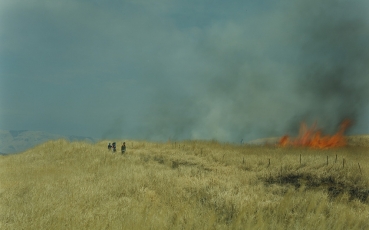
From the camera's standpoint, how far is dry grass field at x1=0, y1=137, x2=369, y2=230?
8.32 metres

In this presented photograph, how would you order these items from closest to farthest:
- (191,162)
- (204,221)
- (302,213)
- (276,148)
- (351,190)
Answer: (204,221) < (302,213) < (351,190) < (191,162) < (276,148)

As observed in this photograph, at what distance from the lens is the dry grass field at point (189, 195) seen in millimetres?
8320

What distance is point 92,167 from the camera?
1842 cm

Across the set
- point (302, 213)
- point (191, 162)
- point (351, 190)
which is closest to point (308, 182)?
point (351, 190)

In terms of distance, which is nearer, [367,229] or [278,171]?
[367,229]

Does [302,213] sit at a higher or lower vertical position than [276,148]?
lower

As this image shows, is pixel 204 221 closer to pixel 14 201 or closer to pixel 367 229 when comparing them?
pixel 367 229

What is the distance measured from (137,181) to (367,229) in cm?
854

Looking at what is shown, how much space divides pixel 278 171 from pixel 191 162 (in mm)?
5493

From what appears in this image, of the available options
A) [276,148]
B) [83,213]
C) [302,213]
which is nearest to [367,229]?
[302,213]

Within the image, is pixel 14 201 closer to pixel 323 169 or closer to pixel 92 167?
pixel 92 167

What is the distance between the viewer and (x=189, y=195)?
11602 millimetres

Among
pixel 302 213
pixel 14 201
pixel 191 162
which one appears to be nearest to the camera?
pixel 302 213

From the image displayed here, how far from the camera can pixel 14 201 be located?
10.4 m
